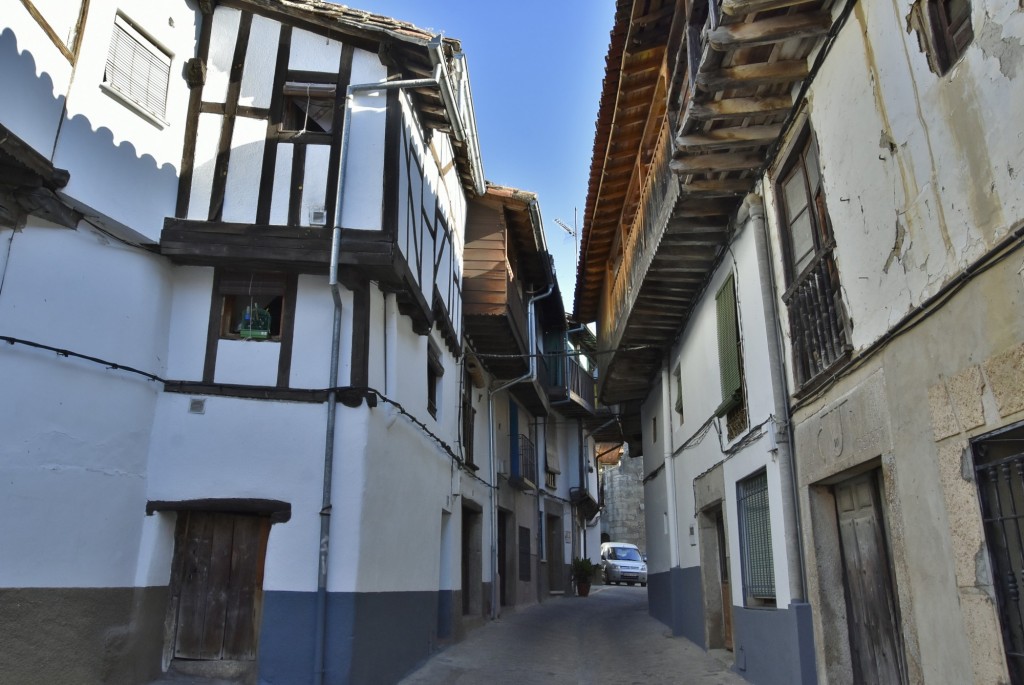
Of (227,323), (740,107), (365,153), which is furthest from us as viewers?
(365,153)

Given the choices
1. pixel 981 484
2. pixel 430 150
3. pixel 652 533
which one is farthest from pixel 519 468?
pixel 981 484

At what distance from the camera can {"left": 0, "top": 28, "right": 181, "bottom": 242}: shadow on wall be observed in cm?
657

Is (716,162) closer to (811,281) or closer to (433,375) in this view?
(811,281)

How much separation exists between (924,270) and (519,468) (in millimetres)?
14301

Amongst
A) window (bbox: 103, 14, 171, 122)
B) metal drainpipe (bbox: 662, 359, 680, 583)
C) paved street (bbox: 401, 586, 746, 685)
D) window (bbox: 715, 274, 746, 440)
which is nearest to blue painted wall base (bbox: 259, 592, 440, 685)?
paved street (bbox: 401, 586, 746, 685)

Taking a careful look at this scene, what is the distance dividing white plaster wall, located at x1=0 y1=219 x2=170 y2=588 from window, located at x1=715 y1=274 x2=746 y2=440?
20.1 feet

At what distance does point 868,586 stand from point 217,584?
19.6 ft

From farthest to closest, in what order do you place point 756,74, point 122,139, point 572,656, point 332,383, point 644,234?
point 572,656
point 644,234
point 332,383
point 122,139
point 756,74

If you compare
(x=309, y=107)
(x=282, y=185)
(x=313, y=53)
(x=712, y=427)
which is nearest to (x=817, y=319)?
(x=712, y=427)

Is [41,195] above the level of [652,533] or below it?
above

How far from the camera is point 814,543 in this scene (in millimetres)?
6410

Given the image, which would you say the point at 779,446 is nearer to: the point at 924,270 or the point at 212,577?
the point at 924,270

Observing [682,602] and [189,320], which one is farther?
[682,602]

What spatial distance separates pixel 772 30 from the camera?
5.73m
